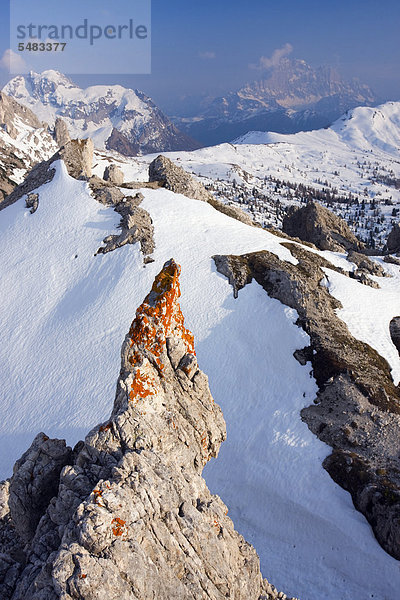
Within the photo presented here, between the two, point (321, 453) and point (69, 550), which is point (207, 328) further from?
point (69, 550)

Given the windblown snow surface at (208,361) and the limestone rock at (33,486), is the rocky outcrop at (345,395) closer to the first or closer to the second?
the windblown snow surface at (208,361)

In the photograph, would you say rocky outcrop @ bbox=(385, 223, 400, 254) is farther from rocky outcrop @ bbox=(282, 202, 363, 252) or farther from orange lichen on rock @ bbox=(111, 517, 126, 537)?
orange lichen on rock @ bbox=(111, 517, 126, 537)

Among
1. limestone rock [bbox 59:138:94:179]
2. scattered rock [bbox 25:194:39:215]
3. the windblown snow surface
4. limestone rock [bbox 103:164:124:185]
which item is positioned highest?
limestone rock [bbox 59:138:94:179]

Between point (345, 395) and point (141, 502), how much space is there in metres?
24.7

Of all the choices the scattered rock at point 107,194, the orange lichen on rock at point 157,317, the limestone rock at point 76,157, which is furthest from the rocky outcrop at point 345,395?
the limestone rock at point 76,157

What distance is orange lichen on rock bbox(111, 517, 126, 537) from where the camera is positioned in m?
12.4

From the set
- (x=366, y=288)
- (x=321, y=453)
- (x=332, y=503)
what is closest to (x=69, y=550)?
(x=332, y=503)

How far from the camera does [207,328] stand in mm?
40031

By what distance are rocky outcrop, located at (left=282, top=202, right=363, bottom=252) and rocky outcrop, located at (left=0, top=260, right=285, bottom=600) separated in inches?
2534

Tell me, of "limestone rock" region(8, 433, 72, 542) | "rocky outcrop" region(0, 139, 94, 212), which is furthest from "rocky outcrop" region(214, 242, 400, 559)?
"rocky outcrop" region(0, 139, 94, 212)

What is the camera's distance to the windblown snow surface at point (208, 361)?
25203mm

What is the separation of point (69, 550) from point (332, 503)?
70.9 ft

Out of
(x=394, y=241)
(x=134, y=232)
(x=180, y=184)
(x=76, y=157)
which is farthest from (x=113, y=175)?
(x=394, y=241)

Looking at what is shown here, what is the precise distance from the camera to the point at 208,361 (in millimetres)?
37219
